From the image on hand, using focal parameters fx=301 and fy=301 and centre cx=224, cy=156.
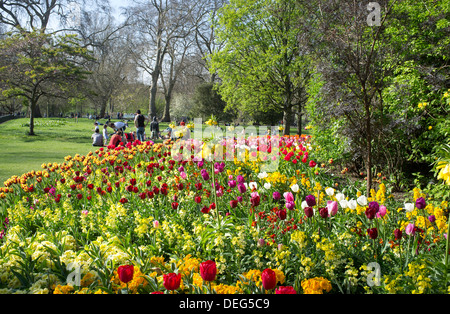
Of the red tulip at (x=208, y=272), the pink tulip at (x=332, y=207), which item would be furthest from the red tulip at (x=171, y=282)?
the pink tulip at (x=332, y=207)

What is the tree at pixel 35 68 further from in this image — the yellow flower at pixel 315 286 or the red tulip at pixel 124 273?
the yellow flower at pixel 315 286

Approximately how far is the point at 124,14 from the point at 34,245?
29.1 metres

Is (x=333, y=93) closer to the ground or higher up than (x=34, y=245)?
higher up

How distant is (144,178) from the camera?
4.58 metres

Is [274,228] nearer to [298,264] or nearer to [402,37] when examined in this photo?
[298,264]

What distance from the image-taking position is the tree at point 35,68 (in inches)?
675

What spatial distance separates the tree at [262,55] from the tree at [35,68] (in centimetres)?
948

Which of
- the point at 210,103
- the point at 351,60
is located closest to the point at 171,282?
the point at 351,60

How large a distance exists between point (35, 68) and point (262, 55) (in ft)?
42.4

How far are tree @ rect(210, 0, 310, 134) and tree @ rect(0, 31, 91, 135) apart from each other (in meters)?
9.48

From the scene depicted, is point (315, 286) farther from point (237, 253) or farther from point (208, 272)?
point (237, 253)

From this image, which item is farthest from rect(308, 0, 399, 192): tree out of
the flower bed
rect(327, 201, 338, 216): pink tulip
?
rect(327, 201, 338, 216): pink tulip

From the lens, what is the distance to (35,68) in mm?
17219
